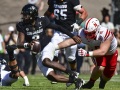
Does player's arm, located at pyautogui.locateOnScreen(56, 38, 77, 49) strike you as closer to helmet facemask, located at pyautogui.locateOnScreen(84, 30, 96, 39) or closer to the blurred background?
helmet facemask, located at pyautogui.locateOnScreen(84, 30, 96, 39)

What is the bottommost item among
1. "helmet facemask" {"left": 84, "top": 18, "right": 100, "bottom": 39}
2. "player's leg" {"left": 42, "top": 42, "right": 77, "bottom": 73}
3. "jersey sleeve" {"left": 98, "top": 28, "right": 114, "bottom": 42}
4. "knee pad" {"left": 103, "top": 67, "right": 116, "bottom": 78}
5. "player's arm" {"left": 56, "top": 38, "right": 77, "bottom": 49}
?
"knee pad" {"left": 103, "top": 67, "right": 116, "bottom": 78}

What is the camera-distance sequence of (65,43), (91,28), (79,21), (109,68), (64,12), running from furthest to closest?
(64,12), (79,21), (65,43), (109,68), (91,28)

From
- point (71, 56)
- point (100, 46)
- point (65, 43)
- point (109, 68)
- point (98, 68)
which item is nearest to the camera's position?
point (100, 46)

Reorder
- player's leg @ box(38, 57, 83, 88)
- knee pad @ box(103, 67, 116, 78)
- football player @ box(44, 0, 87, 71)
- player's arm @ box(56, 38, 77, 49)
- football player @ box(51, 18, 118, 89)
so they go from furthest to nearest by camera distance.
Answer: football player @ box(44, 0, 87, 71) → player's arm @ box(56, 38, 77, 49) → knee pad @ box(103, 67, 116, 78) → football player @ box(51, 18, 118, 89) → player's leg @ box(38, 57, 83, 88)

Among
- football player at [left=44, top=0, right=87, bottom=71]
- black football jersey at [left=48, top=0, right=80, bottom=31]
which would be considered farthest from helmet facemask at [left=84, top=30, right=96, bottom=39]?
black football jersey at [left=48, top=0, right=80, bottom=31]

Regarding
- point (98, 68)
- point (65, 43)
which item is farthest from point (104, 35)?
point (65, 43)

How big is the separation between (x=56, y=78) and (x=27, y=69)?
31.5ft

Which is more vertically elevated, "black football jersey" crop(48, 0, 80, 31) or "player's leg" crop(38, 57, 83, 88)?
"black football jersey" crop(48, 0, 80, 31)

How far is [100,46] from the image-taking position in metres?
11.4

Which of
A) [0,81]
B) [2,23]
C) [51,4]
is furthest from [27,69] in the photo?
[0,81]

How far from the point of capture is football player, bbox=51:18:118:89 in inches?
449

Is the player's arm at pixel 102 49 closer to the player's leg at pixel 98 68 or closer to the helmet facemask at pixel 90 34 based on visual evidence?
the helmet facemask at pixel 90 34

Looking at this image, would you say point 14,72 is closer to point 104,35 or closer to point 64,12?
point 104,35

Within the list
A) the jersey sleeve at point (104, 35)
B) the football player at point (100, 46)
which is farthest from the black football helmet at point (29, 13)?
the jersey sleeve at point (104, 35)
